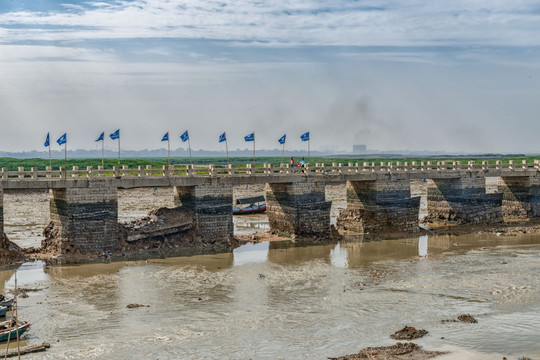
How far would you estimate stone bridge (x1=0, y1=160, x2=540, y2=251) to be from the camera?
1310 inches

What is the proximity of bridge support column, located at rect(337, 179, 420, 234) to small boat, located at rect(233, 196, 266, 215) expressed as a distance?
1201 centimetres

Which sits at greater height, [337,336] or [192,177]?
[192,177]

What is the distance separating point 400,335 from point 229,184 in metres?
19.3

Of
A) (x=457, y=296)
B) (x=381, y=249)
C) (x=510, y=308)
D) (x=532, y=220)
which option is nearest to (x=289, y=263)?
(x=381, y=249)

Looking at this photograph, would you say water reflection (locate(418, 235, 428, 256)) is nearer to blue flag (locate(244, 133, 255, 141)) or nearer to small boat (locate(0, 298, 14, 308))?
blue flag (locate(244, 133, 255, 141))

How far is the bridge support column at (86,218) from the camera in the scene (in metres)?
32.9

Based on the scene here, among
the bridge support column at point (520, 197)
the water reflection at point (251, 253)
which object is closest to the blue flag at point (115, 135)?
the water reflection at point (251, 253)

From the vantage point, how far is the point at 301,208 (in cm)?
3978

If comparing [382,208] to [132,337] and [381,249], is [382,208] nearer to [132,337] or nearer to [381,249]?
[381,249]

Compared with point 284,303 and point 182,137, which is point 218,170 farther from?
point 284,303

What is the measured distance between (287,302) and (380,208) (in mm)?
19752

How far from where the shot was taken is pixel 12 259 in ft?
105

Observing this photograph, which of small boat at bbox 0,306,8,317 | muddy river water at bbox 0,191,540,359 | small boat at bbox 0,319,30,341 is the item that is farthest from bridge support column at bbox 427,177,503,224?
small boat at bbox 0,319,30,341

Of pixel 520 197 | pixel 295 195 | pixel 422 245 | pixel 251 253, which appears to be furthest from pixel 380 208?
pixel 520 197
